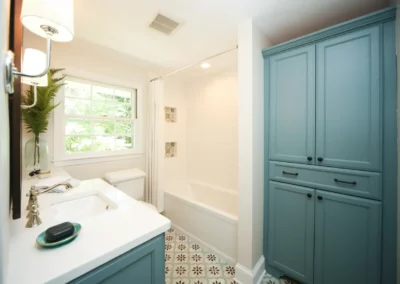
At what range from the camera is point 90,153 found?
2.06m

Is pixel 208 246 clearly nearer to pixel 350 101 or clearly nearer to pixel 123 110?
pixel 350 101

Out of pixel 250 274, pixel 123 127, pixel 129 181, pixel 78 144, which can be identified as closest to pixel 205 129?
pixel 123 127

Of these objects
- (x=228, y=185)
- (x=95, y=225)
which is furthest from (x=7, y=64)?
(x=228, y=185)

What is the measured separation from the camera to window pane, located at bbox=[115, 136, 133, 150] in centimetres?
235

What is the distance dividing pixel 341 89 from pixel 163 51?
1829mm

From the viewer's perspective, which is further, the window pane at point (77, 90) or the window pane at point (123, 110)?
the window pane at point (123, 110)

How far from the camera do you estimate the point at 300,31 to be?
64.2 inches

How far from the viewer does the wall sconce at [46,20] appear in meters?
0.59

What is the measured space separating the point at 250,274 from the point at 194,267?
56 cm

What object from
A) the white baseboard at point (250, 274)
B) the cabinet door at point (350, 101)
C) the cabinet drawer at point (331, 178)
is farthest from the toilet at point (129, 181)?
the cabinet door at point (350, 101)

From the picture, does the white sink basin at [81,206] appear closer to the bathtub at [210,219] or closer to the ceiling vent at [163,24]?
the bathtub at [210,219]

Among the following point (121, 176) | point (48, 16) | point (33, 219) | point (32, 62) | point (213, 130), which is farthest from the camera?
point (213, 130)

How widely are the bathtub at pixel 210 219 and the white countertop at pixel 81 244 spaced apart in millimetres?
1081

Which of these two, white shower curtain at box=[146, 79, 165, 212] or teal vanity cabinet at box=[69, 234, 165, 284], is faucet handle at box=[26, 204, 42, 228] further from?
white shower curtain at box=[146, 79, 165, 212]
